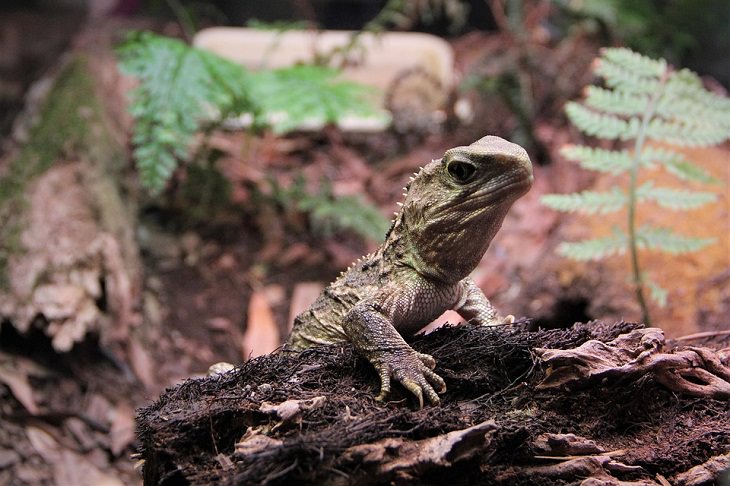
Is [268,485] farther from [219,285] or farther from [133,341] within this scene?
[219,285]

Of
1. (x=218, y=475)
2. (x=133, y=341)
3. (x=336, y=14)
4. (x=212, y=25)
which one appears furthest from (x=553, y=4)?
(x=218, y=475)

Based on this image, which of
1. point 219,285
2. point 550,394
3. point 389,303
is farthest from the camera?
point 219,285

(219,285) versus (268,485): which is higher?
(268,485)

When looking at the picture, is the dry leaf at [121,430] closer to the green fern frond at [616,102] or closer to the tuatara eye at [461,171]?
the tuatara eye at [461,171]

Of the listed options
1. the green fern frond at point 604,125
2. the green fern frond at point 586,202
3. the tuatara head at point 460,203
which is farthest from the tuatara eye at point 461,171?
the green fern frond at point 604,125

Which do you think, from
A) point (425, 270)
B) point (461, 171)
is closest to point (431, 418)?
point (425, 270)

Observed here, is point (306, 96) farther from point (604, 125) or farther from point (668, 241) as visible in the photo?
point (668, 241)

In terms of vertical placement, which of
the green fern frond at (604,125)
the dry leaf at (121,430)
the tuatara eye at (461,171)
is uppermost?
the tuatara eye at (461,171)

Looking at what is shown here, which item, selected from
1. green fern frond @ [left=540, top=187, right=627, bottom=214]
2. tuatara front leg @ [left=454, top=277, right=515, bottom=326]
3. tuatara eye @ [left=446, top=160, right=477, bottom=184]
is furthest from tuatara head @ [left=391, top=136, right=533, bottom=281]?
green fern frond @ [left=540, top=187, right=627, bottom=214]

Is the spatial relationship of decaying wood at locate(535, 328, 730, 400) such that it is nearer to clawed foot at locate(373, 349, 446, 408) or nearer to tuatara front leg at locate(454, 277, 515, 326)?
clawed foot at locate(373, 349, 446, 408)
